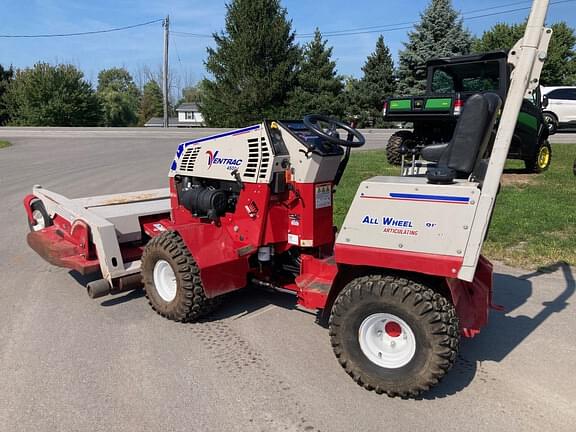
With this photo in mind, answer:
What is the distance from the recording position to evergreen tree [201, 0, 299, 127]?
119 ft

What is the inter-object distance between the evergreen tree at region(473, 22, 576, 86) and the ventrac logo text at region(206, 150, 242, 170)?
3717cm

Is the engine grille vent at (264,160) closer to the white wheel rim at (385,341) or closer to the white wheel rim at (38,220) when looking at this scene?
the white wheel rim at (385,341)

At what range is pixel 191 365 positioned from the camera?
11.1 feet

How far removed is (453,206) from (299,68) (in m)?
36.6

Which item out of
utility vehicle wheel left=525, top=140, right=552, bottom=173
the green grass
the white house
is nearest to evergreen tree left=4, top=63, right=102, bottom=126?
the white house

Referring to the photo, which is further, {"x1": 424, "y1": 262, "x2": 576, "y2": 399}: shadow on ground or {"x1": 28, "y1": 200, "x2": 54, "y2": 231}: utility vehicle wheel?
{"x1": 28, "y1": 200, "x2": 54, "y2": 231}: utility vehicle wheel

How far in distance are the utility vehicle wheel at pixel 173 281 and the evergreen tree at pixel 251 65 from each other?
32791 millimetres

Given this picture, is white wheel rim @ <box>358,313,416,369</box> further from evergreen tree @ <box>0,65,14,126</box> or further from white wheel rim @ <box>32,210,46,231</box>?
evergreen tree @ <box>0,65,14,126</box>

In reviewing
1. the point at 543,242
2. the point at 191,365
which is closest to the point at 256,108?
the point at 543,242

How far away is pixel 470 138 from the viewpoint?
9.54 feet

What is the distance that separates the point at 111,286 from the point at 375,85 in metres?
37.2

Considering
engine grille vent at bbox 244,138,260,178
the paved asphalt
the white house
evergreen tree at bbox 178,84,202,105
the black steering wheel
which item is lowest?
the white house

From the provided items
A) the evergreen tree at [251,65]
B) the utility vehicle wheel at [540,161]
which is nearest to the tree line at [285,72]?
the evergreen tree at [251,65]

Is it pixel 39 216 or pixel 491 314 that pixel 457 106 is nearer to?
pixel 491 314
